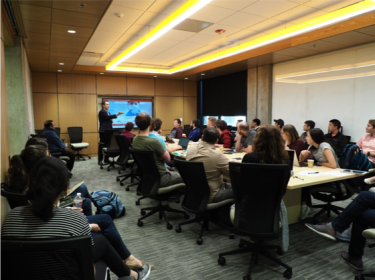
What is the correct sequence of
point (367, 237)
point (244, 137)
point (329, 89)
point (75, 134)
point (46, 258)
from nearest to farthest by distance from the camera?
point (46, 258)
point (367, 237)
point (244, 137)
point (329, 89)
point (75, 134)

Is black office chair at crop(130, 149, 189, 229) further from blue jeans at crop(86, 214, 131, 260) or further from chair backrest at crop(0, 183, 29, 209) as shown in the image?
chair backrest at crop(0, 183, 29, 209)

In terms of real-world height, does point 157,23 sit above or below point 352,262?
above

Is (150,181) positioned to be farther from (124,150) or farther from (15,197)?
(124,150)

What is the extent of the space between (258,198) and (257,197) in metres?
0.01

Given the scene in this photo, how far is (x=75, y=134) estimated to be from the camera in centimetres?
852

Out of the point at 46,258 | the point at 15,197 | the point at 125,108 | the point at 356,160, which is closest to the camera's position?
the point at 46,258

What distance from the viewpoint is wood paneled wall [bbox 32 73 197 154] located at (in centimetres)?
841

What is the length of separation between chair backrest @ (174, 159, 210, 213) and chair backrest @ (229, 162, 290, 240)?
0.52 metres

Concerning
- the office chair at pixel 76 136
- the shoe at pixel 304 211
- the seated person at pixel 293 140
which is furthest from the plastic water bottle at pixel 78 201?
the office chair at pixel 76 136

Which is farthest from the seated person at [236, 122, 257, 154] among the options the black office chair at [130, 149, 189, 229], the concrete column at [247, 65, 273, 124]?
the concrete column at [247, 65, 273, 124]

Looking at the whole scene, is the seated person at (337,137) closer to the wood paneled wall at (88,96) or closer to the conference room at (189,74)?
the conference room at (189,74)

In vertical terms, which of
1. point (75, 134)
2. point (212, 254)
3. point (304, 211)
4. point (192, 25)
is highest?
point (192, 25)

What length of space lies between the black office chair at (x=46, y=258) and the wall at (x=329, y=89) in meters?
5.93

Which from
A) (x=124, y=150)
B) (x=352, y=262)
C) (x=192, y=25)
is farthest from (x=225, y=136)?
(x=352, y=262)
